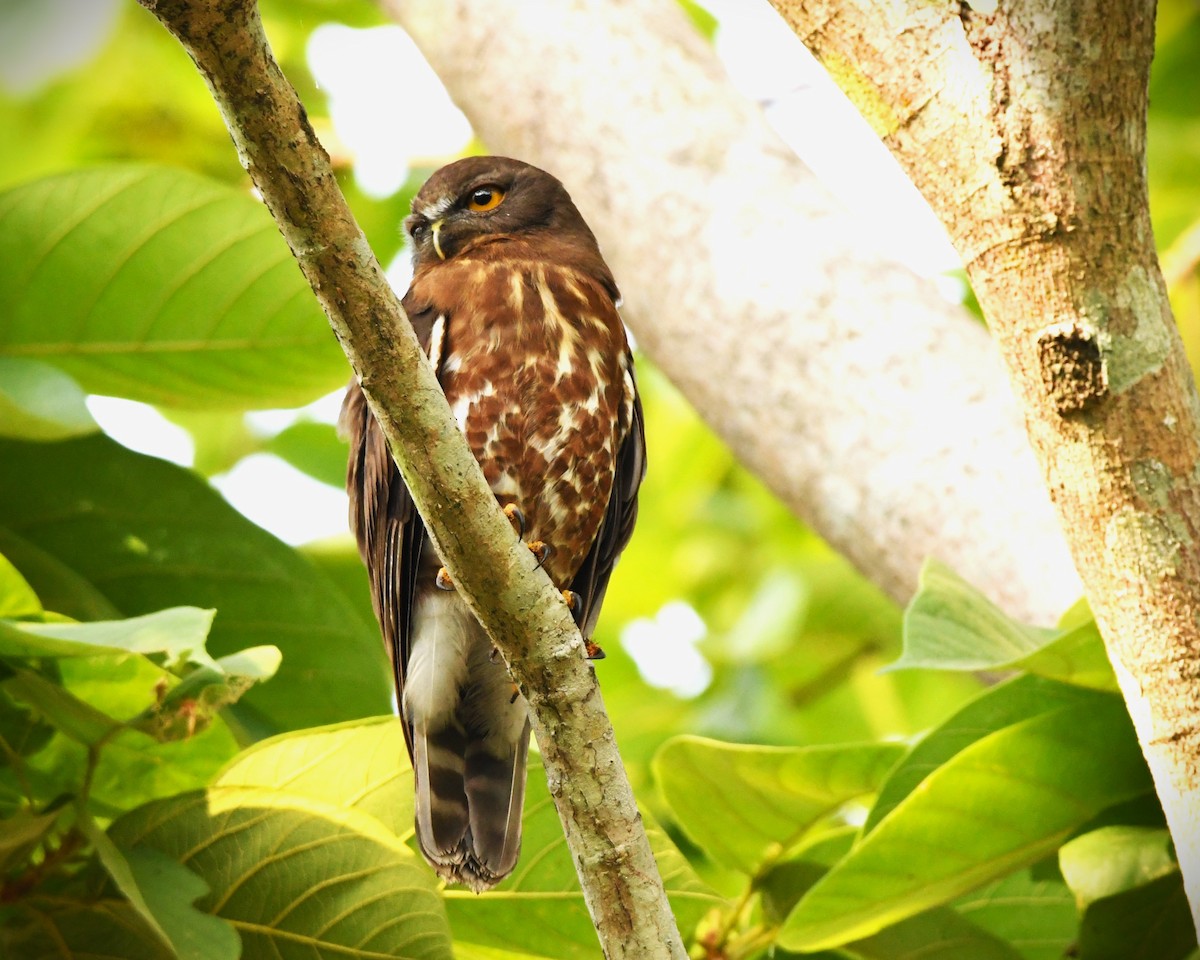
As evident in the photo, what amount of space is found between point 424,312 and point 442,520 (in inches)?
56.1

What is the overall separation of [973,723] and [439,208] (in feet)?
6.80

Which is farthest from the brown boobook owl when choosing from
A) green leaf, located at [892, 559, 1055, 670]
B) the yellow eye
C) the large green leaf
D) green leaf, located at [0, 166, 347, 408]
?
green leaf, located at [892, 559, 1055, 670]

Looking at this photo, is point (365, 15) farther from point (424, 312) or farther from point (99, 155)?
point (424, 312)

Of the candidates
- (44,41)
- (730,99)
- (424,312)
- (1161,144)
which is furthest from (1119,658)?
(1161,144)

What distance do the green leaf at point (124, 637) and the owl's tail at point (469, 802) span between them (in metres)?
0.62

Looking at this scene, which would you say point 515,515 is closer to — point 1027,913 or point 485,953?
point 485,953

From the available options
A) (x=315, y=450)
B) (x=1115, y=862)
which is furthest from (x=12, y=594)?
(x=315, y=450)

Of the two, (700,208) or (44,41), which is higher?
(44,41)

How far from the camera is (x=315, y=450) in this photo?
462cm

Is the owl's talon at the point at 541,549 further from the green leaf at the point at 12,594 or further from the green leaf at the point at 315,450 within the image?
the green leaf at the point at 315,450

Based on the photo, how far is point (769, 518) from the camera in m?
5.36

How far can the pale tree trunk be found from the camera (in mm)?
3055

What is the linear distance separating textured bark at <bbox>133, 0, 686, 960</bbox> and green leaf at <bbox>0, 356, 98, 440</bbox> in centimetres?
81

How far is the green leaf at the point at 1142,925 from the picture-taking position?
2.14 meters
